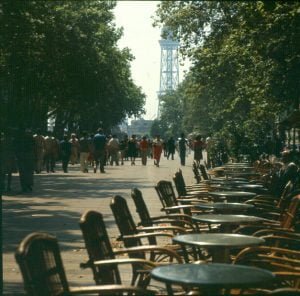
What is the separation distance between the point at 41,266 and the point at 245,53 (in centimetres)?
2280

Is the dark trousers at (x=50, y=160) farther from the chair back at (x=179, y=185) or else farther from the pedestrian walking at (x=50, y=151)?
the chair back at (x=179, y=185)

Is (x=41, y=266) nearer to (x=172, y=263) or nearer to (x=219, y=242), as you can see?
(x=219, y=242)

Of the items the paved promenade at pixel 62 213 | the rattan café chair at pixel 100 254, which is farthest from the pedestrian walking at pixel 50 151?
the rattan café chair at pixel 100 254

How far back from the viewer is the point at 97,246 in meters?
6.29

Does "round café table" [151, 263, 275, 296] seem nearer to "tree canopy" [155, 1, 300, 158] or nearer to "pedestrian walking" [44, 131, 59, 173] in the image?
"tree canopy" [155, 1, 300, 158]

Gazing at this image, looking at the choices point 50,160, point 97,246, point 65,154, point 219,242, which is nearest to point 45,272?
point 97,246

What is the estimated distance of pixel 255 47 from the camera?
2502cm

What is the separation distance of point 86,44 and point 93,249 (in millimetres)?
47346

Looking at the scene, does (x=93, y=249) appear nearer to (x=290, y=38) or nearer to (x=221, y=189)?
(x=221, y=189)

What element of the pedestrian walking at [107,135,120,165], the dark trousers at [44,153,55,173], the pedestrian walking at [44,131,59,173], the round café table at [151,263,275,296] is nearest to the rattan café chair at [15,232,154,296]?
the round café table at [151,263,275,296]

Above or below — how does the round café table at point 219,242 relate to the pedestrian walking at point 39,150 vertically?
below

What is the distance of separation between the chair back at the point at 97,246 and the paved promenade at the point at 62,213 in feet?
7.69

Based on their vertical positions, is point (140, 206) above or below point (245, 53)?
below

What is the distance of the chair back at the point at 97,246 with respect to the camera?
6.04m
